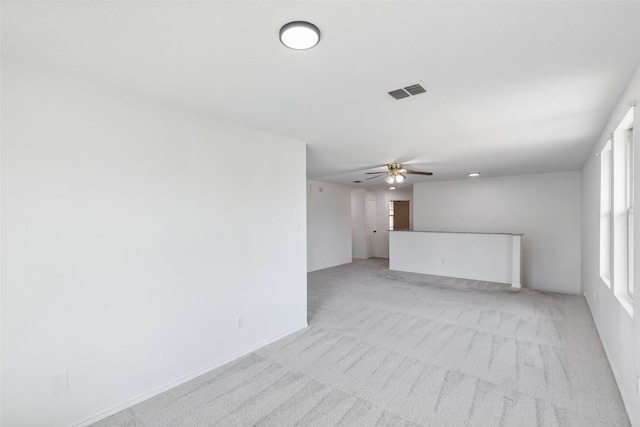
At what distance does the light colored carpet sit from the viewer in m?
2.09

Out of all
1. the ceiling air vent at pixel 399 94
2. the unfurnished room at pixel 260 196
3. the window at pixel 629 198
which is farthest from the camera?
the window at pixel 629 198

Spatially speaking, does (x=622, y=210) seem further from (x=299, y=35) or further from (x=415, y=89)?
(x=299, y=35)

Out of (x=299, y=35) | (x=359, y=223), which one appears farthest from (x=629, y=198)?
(x=359, y=223)

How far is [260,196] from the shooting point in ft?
10.6

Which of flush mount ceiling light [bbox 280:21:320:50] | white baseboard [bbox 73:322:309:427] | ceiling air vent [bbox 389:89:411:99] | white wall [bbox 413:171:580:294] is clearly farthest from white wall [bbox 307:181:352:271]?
flush mount ceiling light [bbox 280:21:320:50]

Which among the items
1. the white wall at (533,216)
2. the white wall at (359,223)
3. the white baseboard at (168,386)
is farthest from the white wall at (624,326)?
the white wall at (359,223)

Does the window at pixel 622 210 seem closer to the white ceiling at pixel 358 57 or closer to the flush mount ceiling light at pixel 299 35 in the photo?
the white ceiling at pixel 358 57

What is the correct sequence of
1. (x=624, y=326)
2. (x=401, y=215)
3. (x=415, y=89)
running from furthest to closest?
(x=401, y=215), (x=624, y=326), (x=415, y=89)

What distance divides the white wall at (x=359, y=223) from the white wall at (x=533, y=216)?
2714 millimetres

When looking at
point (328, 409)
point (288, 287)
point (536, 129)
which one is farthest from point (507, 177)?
point (328, 409)

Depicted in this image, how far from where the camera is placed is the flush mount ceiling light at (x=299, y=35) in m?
1.42

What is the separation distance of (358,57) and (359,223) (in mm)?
8302

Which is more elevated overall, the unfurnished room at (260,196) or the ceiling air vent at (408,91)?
the ceiling air vent at (408,91)

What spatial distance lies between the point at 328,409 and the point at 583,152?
16.0 feet
